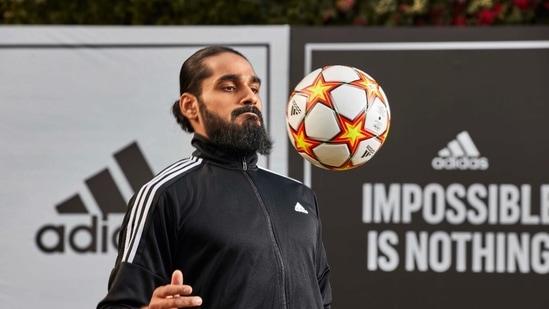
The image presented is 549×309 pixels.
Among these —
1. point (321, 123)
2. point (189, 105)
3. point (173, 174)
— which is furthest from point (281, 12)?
point (173, 174)

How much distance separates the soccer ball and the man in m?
0.56

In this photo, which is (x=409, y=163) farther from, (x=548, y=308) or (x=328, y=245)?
(x=548, y=308)

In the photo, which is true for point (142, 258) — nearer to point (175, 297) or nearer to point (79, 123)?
point (175, 297)

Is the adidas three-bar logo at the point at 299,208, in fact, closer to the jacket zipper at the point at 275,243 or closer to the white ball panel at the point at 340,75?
the jacket zipper at the point at 275,243

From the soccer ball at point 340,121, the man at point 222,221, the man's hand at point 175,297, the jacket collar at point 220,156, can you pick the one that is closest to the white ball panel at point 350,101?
the soccer ball at point 340,121

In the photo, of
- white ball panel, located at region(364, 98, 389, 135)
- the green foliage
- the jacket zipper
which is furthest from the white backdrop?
the jacket zipper

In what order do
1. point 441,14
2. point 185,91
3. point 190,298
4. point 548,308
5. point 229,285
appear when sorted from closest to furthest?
point 190,298
point 229,285
point 185,91
point 548,308
point 441,14

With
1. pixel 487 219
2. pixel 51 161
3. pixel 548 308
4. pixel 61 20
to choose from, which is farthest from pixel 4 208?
pixel 548 308

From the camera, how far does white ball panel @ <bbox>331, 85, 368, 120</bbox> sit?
13.6ft

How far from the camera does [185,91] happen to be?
141 inches

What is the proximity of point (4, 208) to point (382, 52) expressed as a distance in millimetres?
2649

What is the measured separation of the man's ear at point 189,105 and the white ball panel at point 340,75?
36.2 inches

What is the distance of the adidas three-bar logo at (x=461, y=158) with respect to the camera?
6.14 m

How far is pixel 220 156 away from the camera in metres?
3.46
